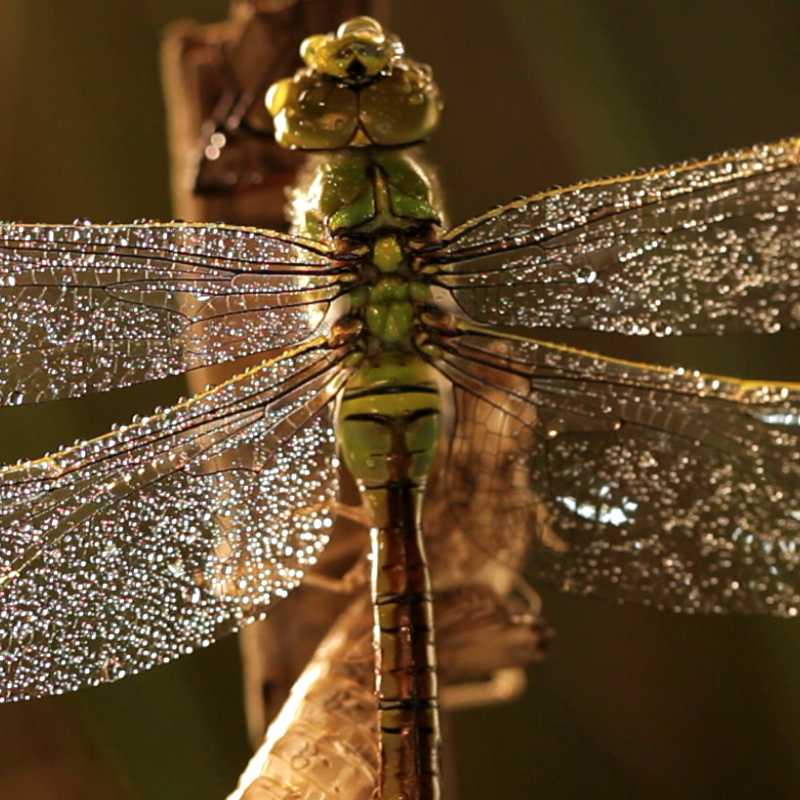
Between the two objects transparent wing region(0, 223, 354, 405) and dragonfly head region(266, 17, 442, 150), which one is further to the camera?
dragonfly head region(266, 17, 442, 150)

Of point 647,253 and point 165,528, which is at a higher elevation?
point 647,253

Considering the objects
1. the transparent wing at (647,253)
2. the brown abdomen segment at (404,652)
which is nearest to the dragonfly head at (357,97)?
the transparent wing at (647,253)

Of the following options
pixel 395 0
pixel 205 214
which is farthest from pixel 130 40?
pixel 205 214

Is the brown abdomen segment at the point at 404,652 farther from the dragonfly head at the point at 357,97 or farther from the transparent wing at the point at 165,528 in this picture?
the dragonfly head at the point at 357,97

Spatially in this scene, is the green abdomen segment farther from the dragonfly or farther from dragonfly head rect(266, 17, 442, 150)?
dragonfly head rect(266, 17, 442, 150)

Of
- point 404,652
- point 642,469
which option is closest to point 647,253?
point 642,469

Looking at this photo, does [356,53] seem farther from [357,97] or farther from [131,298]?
[131,298]

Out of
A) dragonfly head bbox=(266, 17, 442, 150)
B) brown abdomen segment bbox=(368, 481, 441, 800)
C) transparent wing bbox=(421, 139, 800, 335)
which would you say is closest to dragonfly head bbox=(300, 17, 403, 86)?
dragonfly head bbox=(266, 17, 442, 150)

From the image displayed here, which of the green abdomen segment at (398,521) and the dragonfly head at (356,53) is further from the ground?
the dragonfly head at (356,53)
